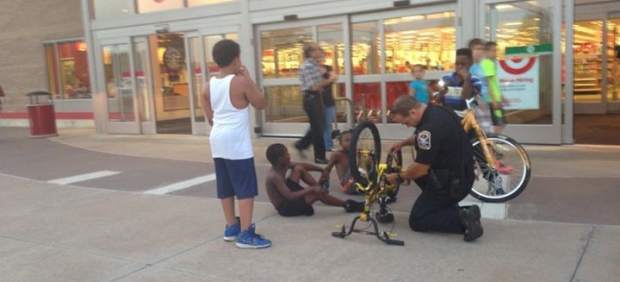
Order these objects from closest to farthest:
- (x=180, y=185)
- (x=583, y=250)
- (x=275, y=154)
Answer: (x=583, y=250) → (x=275, y=154) → (x=180, y=185)

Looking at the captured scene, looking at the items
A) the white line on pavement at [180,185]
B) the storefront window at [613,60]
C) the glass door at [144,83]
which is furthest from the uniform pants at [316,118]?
the storefront window at [613,60]

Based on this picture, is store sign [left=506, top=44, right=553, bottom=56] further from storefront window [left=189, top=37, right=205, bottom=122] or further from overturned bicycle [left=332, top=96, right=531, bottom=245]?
storefront window [left=189, top=37, right=205, bottom=122]

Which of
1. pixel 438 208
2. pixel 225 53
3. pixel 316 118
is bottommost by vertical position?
pixel 438 208

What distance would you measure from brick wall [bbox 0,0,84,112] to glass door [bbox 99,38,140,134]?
9.04 ft

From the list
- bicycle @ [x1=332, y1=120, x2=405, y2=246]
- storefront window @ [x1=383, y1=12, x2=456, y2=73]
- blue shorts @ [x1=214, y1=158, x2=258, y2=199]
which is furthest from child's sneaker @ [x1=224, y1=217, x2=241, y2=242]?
storefront window @ [x1=383, y1=12, x2=456, y2=73]

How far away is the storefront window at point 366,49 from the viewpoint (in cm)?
1052

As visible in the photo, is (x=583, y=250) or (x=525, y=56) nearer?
(x=583, y=250)

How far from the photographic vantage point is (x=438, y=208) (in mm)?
4957

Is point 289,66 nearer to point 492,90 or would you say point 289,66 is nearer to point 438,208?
point 492,90

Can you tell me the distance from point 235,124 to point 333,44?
6475 millimetres

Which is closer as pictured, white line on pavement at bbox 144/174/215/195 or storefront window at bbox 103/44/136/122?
white line on pavement at bbox 144/174/215/195

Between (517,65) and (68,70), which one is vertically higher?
(68,70)

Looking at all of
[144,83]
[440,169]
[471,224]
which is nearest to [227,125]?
[440,169]

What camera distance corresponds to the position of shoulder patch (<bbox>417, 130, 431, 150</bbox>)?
15.4 feet
